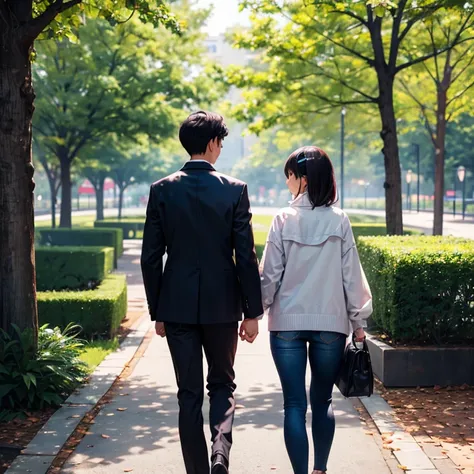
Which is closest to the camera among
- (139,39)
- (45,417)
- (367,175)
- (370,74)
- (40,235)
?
(45,417)

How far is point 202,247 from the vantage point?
4.30 m

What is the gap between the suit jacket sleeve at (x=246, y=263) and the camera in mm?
4270

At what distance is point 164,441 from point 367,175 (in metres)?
104

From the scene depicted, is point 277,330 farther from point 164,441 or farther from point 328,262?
point 164,441

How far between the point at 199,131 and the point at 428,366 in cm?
379

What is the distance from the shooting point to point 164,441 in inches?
226

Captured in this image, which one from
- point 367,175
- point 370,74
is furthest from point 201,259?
point 367,175

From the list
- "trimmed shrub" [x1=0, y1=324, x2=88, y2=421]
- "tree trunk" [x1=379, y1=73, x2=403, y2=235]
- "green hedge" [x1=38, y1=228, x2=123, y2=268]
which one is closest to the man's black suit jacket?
"trimmed shrub" [x1=0, y1=324, x2=88, y2=421]

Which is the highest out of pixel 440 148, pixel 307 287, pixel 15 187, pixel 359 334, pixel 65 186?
pixel 440 148

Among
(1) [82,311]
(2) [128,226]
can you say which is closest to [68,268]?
(1) [82,311]

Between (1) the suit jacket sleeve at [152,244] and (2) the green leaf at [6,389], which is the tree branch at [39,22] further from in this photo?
(1) the suit jacket sleeve at [152,244]

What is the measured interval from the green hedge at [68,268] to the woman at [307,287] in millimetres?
8516

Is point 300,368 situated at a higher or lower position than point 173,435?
higher

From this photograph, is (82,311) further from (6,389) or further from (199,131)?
(199,131)
